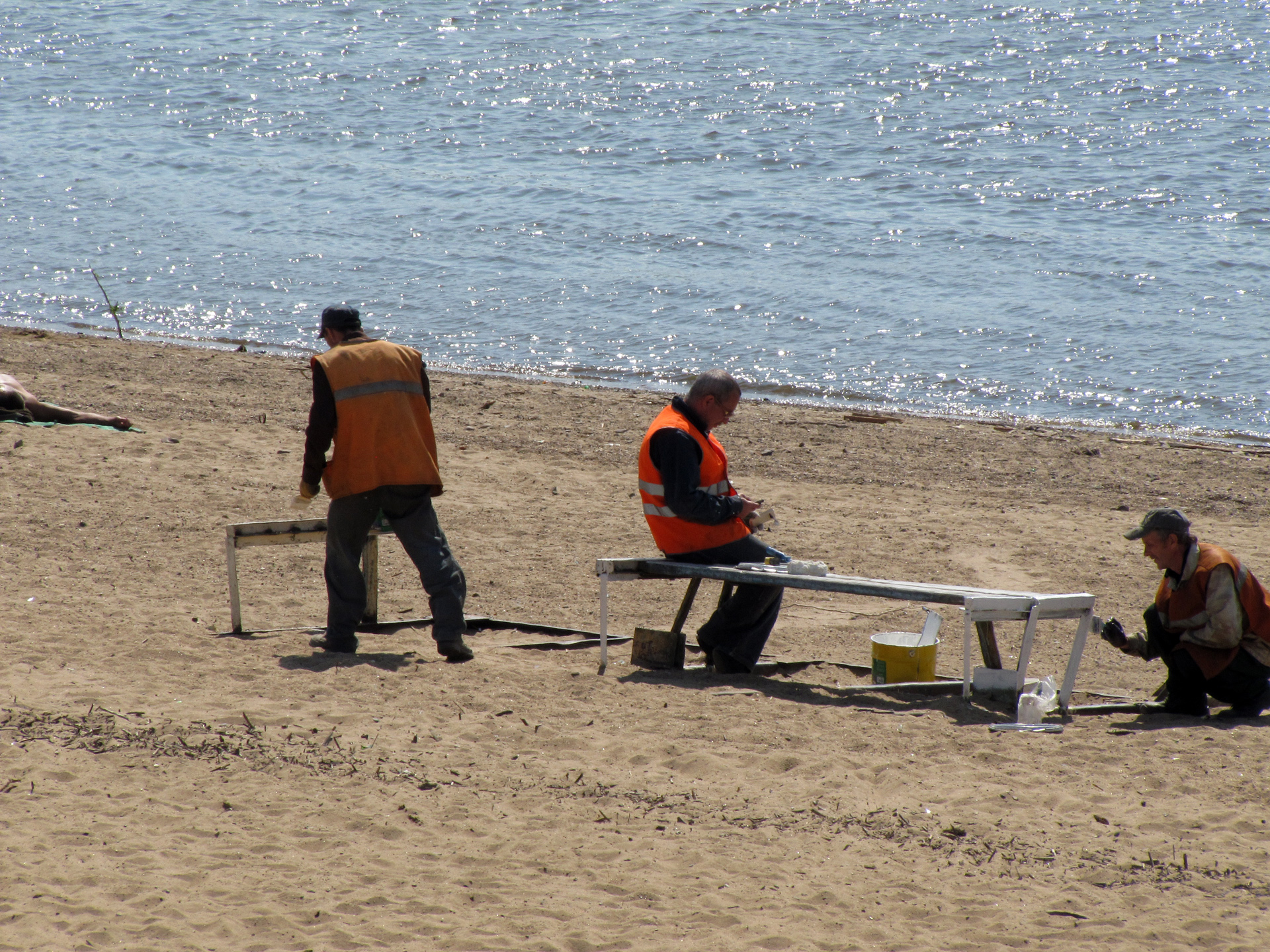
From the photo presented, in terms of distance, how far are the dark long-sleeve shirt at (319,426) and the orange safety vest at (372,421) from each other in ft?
0.09

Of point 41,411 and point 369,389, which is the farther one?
point 41,411

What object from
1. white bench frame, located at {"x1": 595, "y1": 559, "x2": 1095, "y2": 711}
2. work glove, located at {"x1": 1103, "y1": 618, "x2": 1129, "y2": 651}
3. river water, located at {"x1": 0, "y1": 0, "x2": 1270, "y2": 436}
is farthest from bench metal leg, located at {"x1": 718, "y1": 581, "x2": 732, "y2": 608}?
river water, located at {"x1": 0, "y1": 0, "x2": 1270, "y2": 436}

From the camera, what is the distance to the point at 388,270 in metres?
20.5

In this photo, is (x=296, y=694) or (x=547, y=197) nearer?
(x=296, y=694)

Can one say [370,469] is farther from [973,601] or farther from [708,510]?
[973,601]

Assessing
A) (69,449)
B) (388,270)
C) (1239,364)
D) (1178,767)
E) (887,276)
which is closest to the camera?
(1178,767)

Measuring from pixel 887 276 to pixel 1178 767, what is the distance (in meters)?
14.9

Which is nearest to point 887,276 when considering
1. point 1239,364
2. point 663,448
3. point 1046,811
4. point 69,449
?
point 1239,364

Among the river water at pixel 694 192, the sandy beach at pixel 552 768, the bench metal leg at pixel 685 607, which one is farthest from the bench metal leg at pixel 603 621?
the river water at pixel 694 192

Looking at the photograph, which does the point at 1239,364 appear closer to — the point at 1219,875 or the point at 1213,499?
the point at 1213,499

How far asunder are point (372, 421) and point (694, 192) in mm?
19572

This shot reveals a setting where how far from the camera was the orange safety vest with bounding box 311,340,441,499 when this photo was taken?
6.01 m

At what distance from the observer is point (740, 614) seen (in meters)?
6.25

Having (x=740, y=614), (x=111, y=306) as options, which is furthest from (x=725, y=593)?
(x=111, y=306)
